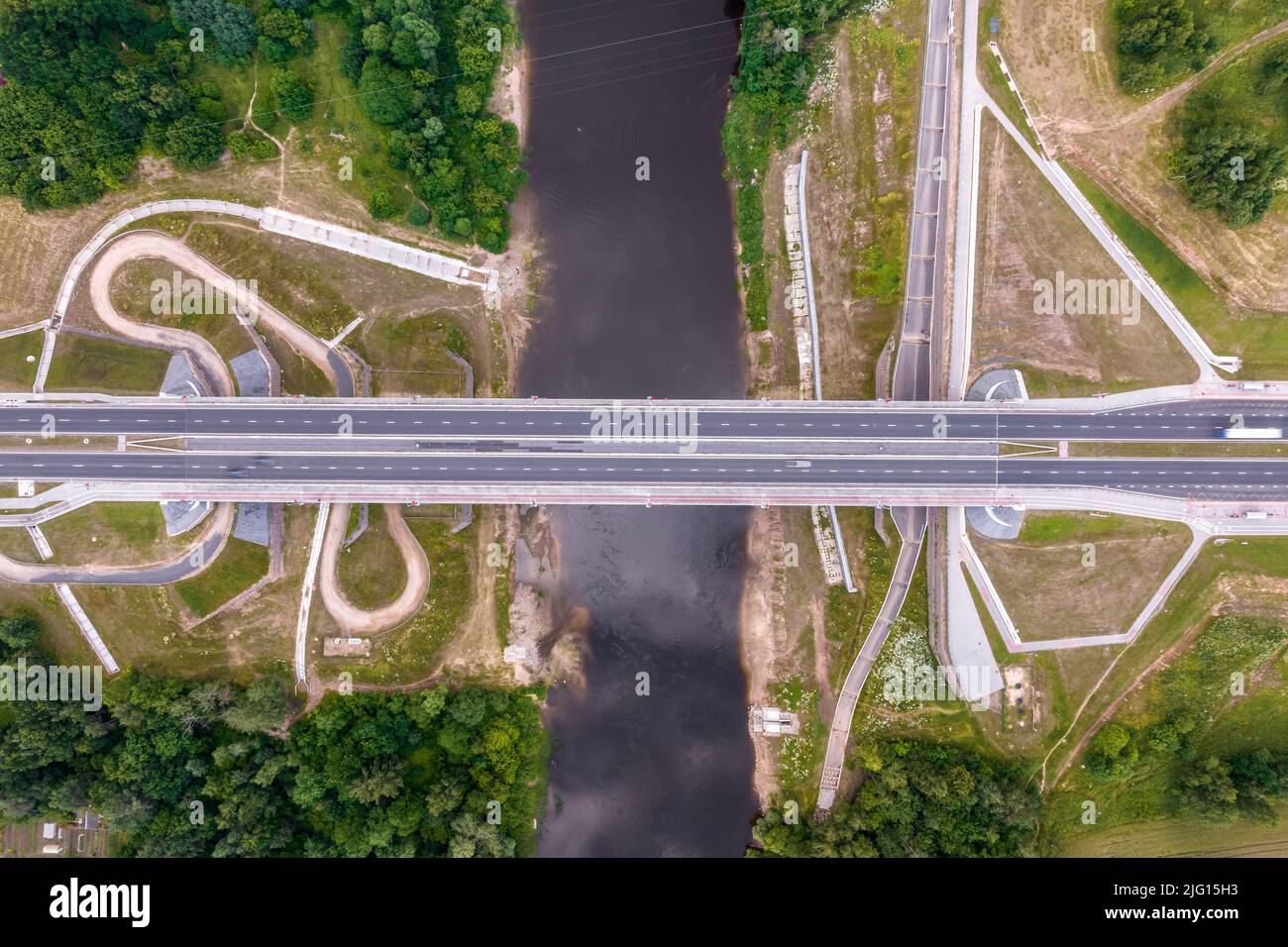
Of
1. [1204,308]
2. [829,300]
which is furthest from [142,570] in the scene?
[1204,308]

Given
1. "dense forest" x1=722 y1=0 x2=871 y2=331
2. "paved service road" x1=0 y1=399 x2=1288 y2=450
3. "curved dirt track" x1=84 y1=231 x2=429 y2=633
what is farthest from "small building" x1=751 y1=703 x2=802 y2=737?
"dense forest" x1=722 y1=0 x2=871 y2=331

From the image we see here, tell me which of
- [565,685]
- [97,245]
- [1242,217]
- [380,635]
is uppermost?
[97,245]

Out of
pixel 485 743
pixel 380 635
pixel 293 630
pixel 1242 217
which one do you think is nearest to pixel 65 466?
pixel 293 630

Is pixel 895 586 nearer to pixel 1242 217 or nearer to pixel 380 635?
pixel 1242 217

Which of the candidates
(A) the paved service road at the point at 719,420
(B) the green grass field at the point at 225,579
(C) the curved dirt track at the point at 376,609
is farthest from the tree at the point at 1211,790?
(B) the green grass field at the point at 225,579

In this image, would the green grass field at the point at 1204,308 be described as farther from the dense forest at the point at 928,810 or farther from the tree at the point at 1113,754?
the dense forest at the point at 928,810

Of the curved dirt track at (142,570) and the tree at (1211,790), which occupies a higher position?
the curved dirt track at (142,570)

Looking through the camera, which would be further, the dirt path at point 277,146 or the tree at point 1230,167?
the dirt path at point 277,146

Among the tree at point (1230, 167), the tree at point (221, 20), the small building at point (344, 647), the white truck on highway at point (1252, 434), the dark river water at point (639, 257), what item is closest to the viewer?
the tree at point (1230, 167)
